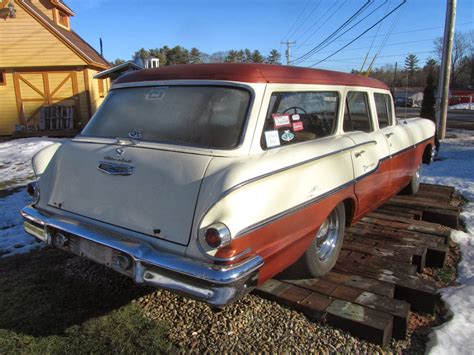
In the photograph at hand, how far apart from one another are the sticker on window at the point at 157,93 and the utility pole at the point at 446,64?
1266 centimetres

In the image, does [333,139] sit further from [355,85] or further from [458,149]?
[458,149]

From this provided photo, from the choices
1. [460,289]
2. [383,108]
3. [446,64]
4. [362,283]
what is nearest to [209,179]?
[362,283]

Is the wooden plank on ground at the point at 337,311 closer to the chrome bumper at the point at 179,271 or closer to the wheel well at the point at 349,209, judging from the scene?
the chrome bumper at the point at 179,271

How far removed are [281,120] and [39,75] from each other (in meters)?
15.9

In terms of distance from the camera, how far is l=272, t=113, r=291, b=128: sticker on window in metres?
2.95

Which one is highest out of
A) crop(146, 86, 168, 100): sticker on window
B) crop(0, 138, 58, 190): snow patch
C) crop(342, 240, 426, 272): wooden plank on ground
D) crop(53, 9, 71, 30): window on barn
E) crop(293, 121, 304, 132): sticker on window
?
crop(53, 9, 71, 30): window on barn

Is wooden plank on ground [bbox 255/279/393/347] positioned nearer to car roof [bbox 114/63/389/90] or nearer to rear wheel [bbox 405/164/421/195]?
car roof [bbox 114/63/389/90]

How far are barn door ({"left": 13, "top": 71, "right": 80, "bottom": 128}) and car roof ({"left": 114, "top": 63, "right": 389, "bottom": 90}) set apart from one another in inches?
558

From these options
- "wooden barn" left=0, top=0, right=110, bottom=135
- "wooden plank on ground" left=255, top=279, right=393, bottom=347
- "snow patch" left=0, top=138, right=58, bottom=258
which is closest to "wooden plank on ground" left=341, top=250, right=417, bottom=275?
"wooden plank on ground" left=255, top=279, right=393, bottom=347

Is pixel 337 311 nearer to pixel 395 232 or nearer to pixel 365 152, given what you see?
pixel 365 152

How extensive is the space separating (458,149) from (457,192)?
18.1 feet

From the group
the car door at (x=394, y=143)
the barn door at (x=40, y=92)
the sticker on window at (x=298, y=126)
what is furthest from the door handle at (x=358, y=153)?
the barn door at (x=40, y=92)

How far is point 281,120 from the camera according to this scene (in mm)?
3000

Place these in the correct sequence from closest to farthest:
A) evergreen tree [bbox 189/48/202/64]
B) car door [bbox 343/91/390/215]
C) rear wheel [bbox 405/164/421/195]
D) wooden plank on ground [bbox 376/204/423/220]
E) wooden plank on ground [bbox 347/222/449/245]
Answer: car door [bbox 343/91/390/215]
wooden plank on ground [bbox 347/222/449/245]
wooden plank on ground [bbox 376/204/423/220]
rear wheel [bbox 405/164/421/195]
evergreen tree [bbox 189/48/202/64]
